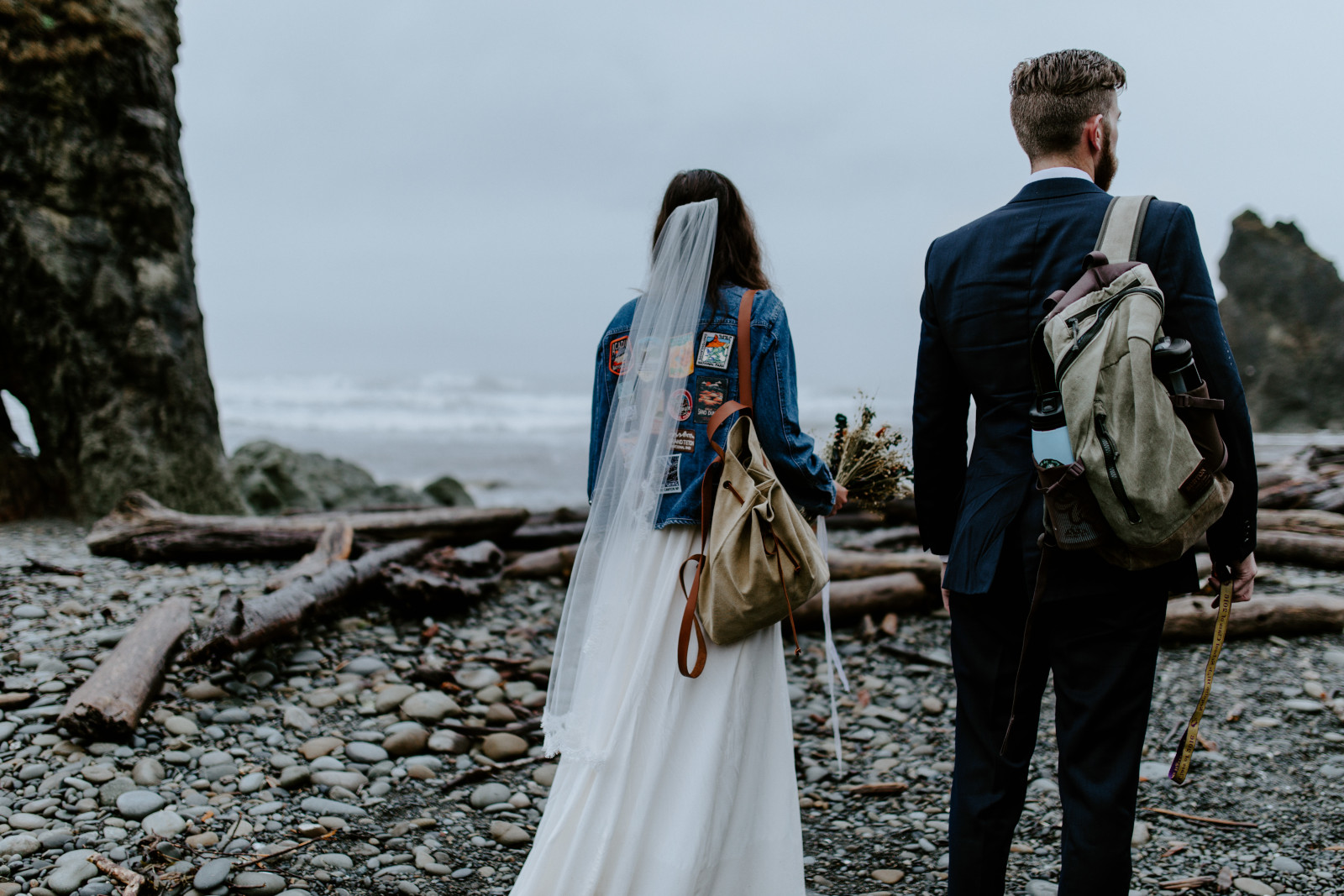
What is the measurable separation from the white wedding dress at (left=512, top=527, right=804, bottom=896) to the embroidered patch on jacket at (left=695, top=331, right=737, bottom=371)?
566mm

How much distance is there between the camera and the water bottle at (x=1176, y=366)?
6.68ft

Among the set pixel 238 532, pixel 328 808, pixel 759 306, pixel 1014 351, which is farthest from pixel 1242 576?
pixel 238 532

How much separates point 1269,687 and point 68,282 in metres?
9.86

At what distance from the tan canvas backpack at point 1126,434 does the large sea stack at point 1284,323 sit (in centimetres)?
6508

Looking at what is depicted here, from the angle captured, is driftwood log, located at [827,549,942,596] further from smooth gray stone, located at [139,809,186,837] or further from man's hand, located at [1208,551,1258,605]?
smooth gray stone, located at [139,809,186,837]

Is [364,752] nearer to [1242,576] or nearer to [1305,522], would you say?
[1242,576]

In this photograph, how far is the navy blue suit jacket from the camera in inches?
86.4

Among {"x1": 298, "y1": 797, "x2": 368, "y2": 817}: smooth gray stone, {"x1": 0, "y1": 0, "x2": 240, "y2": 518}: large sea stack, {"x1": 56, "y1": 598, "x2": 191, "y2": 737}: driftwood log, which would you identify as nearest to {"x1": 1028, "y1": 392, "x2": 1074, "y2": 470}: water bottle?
{"x1": 298, "y1": 797, "x2": 368, "y2": 817}: smooth gray stone

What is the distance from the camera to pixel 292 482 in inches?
476

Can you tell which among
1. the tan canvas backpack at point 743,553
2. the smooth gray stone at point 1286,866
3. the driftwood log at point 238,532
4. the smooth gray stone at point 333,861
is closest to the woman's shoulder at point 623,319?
the tan canvas backpack at point 743,553

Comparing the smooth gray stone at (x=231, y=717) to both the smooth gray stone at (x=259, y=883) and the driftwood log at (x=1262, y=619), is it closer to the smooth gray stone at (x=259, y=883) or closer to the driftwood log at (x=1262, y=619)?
the smooth gray stone at (x=259, y=883)

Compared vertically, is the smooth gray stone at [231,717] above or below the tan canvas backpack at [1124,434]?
below

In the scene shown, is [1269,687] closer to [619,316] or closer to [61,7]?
[619,316]

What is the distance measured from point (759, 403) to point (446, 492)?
33.9ft
